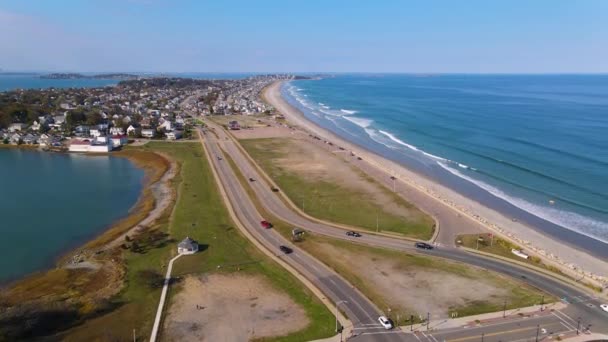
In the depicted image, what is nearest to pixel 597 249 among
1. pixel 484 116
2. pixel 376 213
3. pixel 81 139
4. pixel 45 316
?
pixel 376 213

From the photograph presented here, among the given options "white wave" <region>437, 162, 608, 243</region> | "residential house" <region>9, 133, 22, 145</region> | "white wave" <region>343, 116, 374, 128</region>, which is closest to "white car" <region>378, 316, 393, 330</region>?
"white wave" <region>437, 162, 608, 243</region>

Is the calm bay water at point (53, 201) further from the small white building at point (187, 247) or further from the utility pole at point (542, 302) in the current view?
the utility pole at point (542, 302)

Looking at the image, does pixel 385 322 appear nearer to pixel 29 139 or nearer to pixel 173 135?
pixel 173 135

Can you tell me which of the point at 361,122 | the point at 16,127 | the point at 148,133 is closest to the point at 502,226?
the point at 361,122

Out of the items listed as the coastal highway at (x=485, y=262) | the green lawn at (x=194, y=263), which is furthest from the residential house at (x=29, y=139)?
the coastal highway at (x=485, y=262)

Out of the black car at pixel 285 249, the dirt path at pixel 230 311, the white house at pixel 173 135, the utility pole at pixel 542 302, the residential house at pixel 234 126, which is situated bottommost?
the dirt path at pixel 230 311

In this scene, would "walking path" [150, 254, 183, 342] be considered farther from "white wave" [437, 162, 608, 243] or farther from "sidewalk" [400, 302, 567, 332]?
"white wave" [437, 162, 608, 243]
